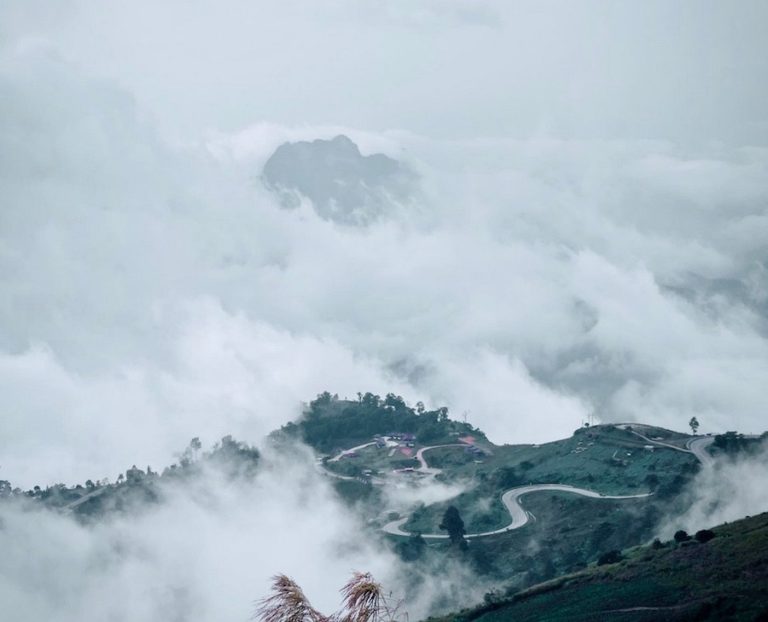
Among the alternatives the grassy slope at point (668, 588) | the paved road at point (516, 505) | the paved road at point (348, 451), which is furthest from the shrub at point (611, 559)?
the paved road at point (348, 451)

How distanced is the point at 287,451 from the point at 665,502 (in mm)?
56364

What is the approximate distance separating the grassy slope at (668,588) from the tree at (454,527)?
63.1 feet

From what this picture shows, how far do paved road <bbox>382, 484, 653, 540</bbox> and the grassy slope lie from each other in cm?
2285

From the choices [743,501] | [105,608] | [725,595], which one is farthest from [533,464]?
[725,595]

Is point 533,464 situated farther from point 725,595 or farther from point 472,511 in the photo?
point 725,595

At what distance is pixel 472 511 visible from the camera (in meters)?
87.7

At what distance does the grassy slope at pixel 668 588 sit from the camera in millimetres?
40812

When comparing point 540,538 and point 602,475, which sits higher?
point 602,475

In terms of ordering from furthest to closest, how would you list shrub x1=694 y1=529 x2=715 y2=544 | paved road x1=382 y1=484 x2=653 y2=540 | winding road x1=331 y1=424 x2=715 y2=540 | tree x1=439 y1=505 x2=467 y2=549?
winding road x1=331 y1=424 x2=715 y2=540
paved road x1=382 y1=484 x2=653 y2=540
tree x1=439 y1=505 x2=467 y2=549
shrub x1=694 y1=529 x2=715 y2=544

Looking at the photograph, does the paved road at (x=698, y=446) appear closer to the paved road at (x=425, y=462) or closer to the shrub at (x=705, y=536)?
the paved road at (x=425, y=462)

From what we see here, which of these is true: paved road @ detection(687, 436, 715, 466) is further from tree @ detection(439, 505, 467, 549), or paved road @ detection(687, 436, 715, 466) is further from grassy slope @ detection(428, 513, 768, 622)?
grassy slope @ detection(428, 513, 768, 622)

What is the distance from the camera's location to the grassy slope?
4081 centimetres

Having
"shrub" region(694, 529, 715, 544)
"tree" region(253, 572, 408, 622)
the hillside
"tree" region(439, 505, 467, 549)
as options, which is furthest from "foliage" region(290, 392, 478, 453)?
"tree" region(253, 572, 408, 622)

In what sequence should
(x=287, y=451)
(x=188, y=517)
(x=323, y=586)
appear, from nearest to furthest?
(x=323, y=586) < (x=188, y=517) < (x=287, y=451)
